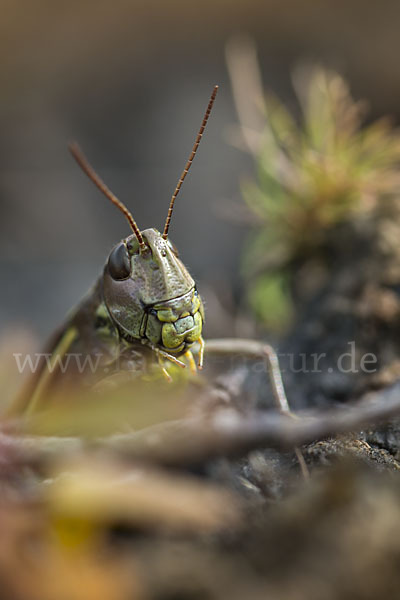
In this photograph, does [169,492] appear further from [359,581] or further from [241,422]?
[359,581]

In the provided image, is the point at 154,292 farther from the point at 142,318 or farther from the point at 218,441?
the point at 218,441

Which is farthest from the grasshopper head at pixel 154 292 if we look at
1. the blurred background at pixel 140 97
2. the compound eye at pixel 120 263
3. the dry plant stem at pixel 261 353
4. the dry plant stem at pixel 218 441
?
the blurred background at pixel 140 97

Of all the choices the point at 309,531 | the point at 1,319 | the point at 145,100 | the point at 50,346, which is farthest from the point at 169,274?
the point at 145,100

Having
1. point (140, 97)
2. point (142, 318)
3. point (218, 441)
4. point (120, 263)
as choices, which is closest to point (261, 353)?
point (142, 318)

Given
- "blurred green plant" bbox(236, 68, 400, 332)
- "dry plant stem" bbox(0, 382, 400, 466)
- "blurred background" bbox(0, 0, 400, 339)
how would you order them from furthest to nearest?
"blurred background" bbox(0, 0, 400, 339), "blurred green plant" bbox(236, 68, 400, 332), "dry plant stem" bbox(0, 382, 400, 466)

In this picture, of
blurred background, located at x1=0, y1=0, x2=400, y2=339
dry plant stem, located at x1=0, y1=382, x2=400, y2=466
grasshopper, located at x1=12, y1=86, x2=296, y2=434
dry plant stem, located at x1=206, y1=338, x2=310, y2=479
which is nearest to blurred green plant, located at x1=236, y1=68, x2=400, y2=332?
dry plant stem, located at x1=206, y1=338, x2=310, y2=479

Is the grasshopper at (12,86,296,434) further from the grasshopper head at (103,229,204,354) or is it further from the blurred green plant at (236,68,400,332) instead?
Answer: the blurred green plant at (236,68,400,332)
